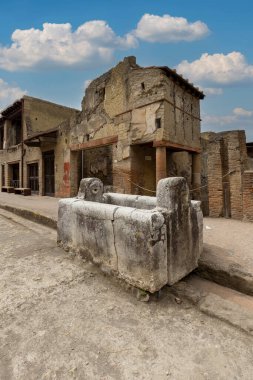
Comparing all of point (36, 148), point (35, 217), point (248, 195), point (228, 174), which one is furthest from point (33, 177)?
point (248, 195)

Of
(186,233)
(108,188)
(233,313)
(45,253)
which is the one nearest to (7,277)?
(45,253)

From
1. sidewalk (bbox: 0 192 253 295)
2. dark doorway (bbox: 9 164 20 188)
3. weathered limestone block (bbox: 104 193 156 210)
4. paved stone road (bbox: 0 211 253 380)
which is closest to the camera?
paved stone road (bbox: 0 211 253 380)

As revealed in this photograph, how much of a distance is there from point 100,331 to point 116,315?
276 millimetres

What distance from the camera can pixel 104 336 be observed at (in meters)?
2.10

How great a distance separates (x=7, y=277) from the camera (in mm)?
3277

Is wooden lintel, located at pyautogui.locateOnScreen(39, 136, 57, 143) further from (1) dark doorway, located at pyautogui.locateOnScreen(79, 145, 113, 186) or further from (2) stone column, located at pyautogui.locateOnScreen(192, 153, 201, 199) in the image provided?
(2) stone column, located at pyautogui.locateOnScreen(192, 153, 201, 199)

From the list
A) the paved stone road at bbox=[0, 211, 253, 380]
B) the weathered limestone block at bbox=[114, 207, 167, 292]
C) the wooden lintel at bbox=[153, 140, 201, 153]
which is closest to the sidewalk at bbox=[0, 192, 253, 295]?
the paved stone road at bbox=[0, 211, 253, 380]

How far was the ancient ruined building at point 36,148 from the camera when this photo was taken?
42.5ft

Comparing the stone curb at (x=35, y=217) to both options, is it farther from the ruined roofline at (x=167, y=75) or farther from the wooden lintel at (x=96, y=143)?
the ruined roofline at (x=167, y=75)

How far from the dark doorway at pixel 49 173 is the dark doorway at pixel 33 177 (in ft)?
4.39

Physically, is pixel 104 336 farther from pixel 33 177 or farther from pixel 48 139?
pixel 33 177

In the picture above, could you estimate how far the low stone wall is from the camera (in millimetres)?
2555

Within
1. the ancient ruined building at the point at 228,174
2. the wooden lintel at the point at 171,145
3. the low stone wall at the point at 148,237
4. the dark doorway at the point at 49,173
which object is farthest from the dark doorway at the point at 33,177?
the low stone wall at the point at 148,237

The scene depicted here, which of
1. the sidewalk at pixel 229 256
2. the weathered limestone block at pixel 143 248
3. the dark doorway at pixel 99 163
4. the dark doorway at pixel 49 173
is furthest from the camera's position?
the dark doorway at pixel 99 163
